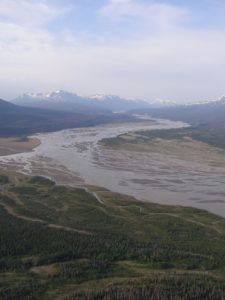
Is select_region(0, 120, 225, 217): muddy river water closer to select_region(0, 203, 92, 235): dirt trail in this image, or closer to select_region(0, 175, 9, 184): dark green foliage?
select_region(0, 175, 9, 184): dark green foliage

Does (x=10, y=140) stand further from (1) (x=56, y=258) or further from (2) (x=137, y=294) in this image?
(2) (x=137, y=294)

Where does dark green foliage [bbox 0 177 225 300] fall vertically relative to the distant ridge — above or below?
below

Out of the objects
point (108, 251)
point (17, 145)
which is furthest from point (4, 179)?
point (17, 145)

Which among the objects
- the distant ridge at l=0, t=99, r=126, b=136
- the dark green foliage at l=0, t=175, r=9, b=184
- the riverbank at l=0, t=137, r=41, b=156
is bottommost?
the dark green foliage at l=0, t=175, r=9, b=184

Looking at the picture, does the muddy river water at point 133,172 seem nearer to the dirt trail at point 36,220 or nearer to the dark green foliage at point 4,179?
the dark green foliage at point 4,179

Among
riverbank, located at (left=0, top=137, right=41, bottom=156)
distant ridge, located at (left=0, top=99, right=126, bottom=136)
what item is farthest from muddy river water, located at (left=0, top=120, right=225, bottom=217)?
distant ridge, located at (left=0, top=99, right=126, bottom=136)

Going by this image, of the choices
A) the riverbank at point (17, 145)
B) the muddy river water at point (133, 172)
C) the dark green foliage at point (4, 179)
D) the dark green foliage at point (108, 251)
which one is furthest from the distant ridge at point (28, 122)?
the dark green foliage at point (108, 251)

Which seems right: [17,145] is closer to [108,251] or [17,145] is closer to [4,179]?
[4,179]
